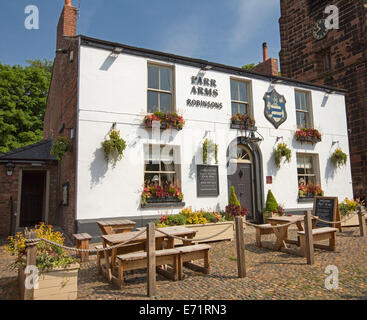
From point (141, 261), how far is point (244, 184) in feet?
23.1

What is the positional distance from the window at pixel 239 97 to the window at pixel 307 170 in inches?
132

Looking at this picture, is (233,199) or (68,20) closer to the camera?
(233,199)

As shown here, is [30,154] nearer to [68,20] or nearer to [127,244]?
[68,20]

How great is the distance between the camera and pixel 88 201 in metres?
8.17

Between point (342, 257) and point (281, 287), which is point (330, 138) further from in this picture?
point (281, 287)

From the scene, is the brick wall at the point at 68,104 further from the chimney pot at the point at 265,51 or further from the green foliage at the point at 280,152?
the chimney pot at the point at 265,51

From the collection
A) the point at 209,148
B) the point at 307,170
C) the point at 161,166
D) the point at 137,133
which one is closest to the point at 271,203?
the point at 307,170

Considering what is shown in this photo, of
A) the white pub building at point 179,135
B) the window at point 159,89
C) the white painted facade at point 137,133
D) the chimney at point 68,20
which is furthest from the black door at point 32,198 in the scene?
the window at point 159,89

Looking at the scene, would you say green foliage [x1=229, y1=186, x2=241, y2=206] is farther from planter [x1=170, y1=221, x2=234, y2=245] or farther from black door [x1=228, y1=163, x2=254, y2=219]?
planter [x1=170, y1=221, x2=234, y2=245]

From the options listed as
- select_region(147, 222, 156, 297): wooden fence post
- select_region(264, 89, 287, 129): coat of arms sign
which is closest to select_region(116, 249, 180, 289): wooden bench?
select_region(147, 222, 156, 297): wooden fence post

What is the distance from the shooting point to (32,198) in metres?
13.9

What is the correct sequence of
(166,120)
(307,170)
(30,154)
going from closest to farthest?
1. (166,120)
2. (30,154)
3. (307,170)

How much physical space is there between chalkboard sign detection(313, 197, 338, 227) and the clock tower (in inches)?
289
